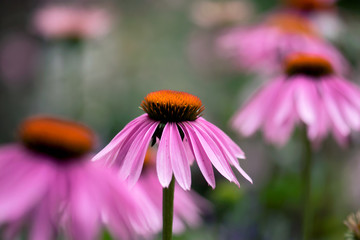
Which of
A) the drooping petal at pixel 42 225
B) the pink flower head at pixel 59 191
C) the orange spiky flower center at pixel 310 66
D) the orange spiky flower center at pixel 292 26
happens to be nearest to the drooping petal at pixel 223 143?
the pink flower head at pixel 59 191

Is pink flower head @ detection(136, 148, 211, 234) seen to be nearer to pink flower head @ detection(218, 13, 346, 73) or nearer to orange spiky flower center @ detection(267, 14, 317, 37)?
pink flower head @ detection(218, 13, 346, 73)

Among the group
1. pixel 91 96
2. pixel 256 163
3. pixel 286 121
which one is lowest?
pixel 256 163

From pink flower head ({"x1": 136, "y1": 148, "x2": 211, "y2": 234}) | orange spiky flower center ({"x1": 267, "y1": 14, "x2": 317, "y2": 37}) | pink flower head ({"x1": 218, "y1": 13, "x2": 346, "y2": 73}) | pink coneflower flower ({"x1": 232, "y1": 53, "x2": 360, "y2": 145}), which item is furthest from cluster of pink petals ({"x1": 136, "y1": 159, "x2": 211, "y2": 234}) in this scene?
orange spiky flower center ({"x1": 267, "y1": 14, "x2": 317, "y2": 37})

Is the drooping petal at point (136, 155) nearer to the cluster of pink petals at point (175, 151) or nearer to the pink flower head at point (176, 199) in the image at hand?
the cluster of pink petals at point (175, 151)

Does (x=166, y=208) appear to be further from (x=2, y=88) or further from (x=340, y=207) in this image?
(x=2, y=88)

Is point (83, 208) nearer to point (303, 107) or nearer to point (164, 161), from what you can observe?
point (164, 161)

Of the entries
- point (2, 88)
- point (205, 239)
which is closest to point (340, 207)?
point (205, 239)

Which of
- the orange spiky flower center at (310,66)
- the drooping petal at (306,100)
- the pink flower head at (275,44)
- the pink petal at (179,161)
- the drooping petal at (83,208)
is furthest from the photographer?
the pink flower head at (275,44)
